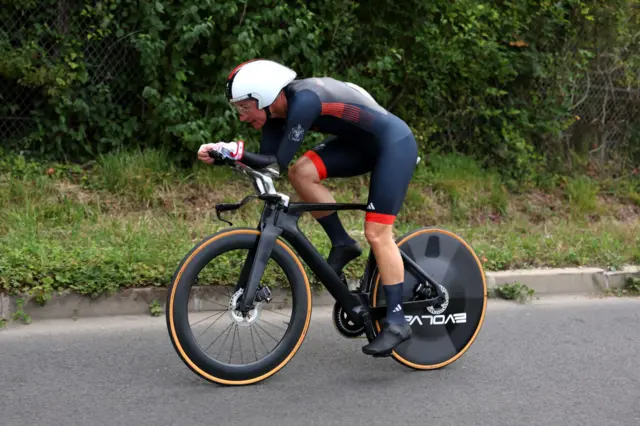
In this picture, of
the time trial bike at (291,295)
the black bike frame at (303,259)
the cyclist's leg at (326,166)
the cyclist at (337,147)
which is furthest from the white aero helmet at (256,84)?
the cyclist's leg at (326,166)

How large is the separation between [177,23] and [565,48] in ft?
16.8

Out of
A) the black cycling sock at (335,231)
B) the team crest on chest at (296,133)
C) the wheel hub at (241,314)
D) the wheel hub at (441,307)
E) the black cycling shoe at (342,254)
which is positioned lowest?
the wheel hub at (241,314)

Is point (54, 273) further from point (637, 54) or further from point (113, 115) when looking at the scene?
point (637, 54)

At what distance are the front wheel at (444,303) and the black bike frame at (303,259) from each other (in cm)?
5

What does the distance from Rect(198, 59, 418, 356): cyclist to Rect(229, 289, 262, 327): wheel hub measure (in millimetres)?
675

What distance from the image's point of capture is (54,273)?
5750 millimetres

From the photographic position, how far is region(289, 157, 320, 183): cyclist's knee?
4.87 metres

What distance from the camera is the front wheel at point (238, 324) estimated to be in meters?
4.27

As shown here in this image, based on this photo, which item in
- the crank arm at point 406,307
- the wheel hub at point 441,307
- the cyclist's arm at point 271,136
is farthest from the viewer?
the wheel hub at point 441,307

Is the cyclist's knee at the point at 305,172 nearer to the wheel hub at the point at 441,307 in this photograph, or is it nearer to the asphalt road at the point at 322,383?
the wheel hub at the point at 441,307

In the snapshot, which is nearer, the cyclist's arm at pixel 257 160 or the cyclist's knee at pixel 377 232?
the cyclist's arm at pixel 257 160

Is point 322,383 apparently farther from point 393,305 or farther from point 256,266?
point 256,266

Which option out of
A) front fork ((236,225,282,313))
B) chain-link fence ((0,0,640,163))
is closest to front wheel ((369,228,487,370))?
front fork ((236,225,282,313))

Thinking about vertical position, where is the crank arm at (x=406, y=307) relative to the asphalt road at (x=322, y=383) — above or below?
above
